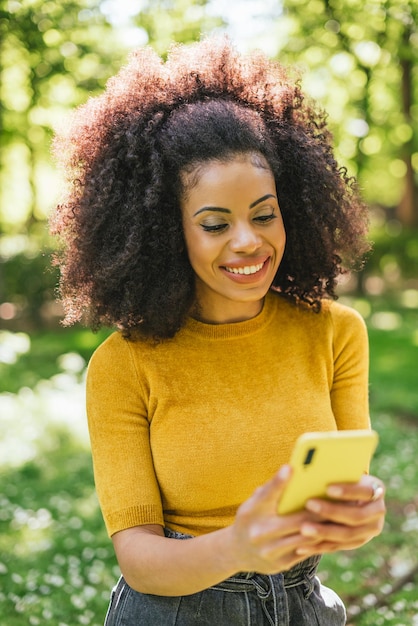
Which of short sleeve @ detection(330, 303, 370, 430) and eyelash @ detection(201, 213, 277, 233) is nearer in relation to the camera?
eyelash @ detection(201, 213, 277, 233)

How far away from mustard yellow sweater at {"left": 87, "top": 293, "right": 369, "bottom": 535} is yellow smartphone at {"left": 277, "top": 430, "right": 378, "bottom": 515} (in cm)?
52

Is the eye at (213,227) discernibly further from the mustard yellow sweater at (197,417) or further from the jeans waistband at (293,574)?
the jeans waistband at (293,574)

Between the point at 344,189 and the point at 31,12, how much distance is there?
5235mm

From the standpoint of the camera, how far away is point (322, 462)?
136 cm

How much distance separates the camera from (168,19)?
773 centimetres

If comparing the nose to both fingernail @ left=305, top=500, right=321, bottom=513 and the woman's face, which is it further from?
fingernail @ left=305, top=500, right=321, bottom=513

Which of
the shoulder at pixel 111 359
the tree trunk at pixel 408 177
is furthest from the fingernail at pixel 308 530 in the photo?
the tree trunk at pixel 408 177

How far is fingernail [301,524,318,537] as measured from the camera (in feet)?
4.59

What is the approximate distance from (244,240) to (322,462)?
0.77m

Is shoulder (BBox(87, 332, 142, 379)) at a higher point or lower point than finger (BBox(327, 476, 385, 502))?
higher

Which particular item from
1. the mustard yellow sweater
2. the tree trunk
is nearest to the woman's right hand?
the mustard yellow sweater

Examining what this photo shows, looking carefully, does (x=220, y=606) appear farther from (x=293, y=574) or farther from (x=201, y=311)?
(x=201, y=311)

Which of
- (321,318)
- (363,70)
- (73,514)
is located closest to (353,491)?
(321,318)

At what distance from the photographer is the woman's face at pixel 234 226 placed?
6.40 feet
